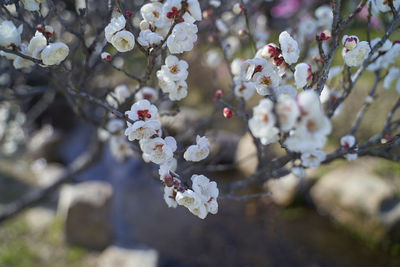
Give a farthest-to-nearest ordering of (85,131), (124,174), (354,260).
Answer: (85,131) < (124,174) < (354,260)

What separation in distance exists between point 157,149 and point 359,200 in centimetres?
300

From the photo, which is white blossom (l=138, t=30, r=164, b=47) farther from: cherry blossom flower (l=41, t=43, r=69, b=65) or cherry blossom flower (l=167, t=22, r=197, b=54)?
cherry blossom flower (l=41, t=43, r=69, b=65)

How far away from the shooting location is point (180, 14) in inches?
43.0

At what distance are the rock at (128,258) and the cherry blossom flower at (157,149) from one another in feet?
6.91

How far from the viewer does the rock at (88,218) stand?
331 centimetres

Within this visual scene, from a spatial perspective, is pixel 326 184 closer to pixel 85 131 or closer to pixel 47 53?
pixel 47 53

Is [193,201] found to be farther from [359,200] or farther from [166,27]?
[359,200]

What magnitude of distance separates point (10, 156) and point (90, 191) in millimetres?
1989

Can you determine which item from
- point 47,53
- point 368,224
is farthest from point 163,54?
point 368,224

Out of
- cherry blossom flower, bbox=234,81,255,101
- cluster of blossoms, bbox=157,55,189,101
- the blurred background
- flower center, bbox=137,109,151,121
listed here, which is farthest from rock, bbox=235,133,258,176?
flower center, bbox=137,109,151,121

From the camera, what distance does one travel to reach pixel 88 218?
334 cm

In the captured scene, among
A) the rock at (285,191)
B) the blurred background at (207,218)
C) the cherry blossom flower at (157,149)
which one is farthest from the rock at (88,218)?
the cherry blossom flower at (157,149)

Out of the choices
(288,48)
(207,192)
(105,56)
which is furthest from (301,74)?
(105,56)

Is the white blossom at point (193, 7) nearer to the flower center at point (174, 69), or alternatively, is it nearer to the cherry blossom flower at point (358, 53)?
the flower center at point (174, 69)
